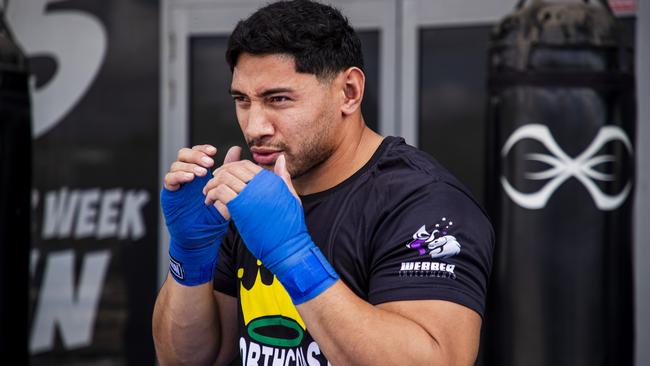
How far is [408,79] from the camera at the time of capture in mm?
4020

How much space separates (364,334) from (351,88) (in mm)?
564

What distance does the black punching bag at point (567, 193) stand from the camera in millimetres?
2980

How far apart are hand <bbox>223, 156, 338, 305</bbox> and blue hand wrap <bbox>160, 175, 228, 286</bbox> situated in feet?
0.74

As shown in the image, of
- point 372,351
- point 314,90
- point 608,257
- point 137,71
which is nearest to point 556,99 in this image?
point 608,257

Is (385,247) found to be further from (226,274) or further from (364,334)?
(226,274)

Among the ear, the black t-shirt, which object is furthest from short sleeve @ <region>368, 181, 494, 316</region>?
the ear

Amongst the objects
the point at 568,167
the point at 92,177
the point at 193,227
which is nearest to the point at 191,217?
the point at 193,227

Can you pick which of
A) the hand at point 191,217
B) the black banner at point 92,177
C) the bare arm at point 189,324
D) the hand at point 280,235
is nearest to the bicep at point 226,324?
the bare arm at point 189,324

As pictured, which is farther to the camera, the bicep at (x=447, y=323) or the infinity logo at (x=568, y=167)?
the infinity logo at (x=568, y=167)

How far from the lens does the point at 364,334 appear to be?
156cm

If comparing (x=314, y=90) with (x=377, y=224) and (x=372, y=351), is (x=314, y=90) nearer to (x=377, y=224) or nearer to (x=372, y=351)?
(x=377, y=224)

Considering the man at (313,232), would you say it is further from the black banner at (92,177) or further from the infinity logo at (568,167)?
the black banner at (92,177)

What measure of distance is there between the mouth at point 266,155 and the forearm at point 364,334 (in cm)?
34

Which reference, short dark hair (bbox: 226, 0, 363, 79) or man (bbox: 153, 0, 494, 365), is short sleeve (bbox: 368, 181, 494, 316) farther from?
short dark hair (bbox: 226, 0, 363, 79)
